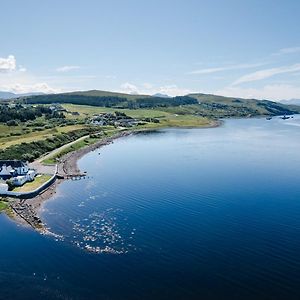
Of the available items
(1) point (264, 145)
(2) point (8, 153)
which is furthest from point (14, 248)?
(1) point (264, 145)

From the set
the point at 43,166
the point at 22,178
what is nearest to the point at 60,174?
the point at 43,166

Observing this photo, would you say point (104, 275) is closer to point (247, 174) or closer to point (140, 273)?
point (140, 273)

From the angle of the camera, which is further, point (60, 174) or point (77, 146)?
point (77, 146)

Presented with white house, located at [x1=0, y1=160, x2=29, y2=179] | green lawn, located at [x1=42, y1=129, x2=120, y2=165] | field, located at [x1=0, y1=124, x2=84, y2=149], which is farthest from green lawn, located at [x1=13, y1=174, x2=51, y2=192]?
field, located at [x1=0, y1=124, x2=84, y2=149]

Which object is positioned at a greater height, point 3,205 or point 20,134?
point 20,134

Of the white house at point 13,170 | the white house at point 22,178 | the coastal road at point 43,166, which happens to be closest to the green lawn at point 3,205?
the white house at point 22,178

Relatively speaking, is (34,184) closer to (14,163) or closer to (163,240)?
(14,163)

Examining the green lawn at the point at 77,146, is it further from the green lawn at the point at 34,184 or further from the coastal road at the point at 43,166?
the green lawn at the point at 34,184
